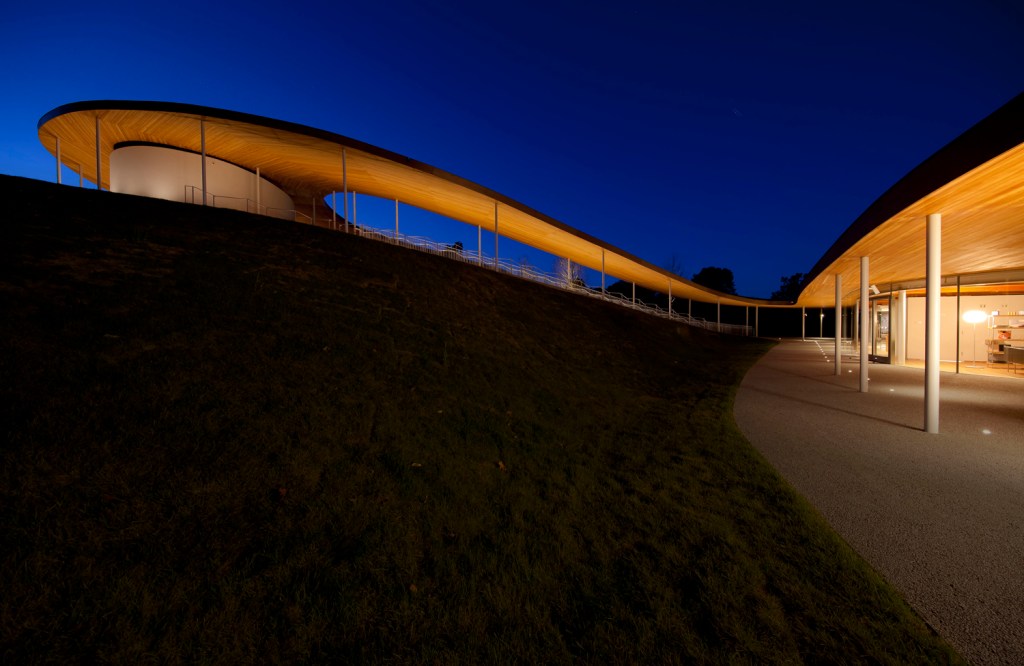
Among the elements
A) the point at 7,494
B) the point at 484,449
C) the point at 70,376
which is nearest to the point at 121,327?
the point at 70,376

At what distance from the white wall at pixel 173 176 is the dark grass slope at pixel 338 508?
10795 mm

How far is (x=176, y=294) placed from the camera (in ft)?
21.5

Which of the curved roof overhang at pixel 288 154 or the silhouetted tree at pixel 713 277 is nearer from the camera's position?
the curved roof overhang at pixel 288 154

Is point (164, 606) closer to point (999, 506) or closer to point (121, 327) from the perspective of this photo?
point (121, 327)

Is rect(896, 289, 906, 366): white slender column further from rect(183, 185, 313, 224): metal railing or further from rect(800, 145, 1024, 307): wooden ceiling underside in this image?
rect(183, 185, 313, 224): metal railing

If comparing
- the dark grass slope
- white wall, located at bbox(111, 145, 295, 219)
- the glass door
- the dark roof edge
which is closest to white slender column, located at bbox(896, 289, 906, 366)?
the glass door

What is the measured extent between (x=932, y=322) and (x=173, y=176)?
2522 cm

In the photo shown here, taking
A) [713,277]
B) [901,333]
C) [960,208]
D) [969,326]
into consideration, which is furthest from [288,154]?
[713,277]

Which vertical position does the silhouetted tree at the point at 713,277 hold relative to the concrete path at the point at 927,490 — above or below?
above

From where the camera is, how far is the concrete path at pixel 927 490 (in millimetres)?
2781

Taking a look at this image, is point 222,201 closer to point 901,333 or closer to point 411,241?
point 411,241

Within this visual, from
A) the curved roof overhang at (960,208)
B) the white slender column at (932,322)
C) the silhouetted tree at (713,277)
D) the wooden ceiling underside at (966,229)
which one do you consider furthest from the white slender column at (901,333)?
the silhouetted tree at (713,277)

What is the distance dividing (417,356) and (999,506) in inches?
312

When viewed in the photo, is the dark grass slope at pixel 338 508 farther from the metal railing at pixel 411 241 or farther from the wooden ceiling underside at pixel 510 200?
the metal railing at pixel 411 241
